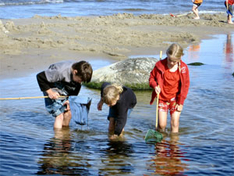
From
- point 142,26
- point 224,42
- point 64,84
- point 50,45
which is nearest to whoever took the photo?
point 64,84

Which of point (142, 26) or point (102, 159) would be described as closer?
point (102, 159)

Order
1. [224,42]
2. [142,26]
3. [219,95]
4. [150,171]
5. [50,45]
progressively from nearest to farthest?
[150,171]
[219,95]
[50,45]
[224,42]
[142,26]

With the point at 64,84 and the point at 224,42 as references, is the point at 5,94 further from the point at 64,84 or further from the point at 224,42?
the point at 224,42

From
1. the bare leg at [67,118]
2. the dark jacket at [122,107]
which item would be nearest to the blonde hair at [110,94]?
the dark jacket at [122,107]

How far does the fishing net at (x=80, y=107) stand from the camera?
602cm

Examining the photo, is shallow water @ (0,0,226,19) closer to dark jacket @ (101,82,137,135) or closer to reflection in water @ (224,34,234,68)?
reflection in water @ (224,34,234,68)

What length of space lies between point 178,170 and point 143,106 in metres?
2.98

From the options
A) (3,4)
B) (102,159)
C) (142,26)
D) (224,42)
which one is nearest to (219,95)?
(102,159)

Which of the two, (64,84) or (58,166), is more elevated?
(64,84)

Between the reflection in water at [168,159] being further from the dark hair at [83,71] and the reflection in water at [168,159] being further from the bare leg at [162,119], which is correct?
the dark hair at [83,71]

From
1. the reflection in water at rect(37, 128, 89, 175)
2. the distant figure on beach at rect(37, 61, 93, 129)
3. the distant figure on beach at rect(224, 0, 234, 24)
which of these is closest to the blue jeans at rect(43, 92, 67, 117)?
the distant figure on beach at rect(37, 61, 93, 129)

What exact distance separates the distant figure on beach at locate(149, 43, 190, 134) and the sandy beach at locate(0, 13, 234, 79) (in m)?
4.47

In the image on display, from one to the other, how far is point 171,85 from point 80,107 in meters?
1.31

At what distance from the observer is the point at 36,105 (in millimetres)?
7695
